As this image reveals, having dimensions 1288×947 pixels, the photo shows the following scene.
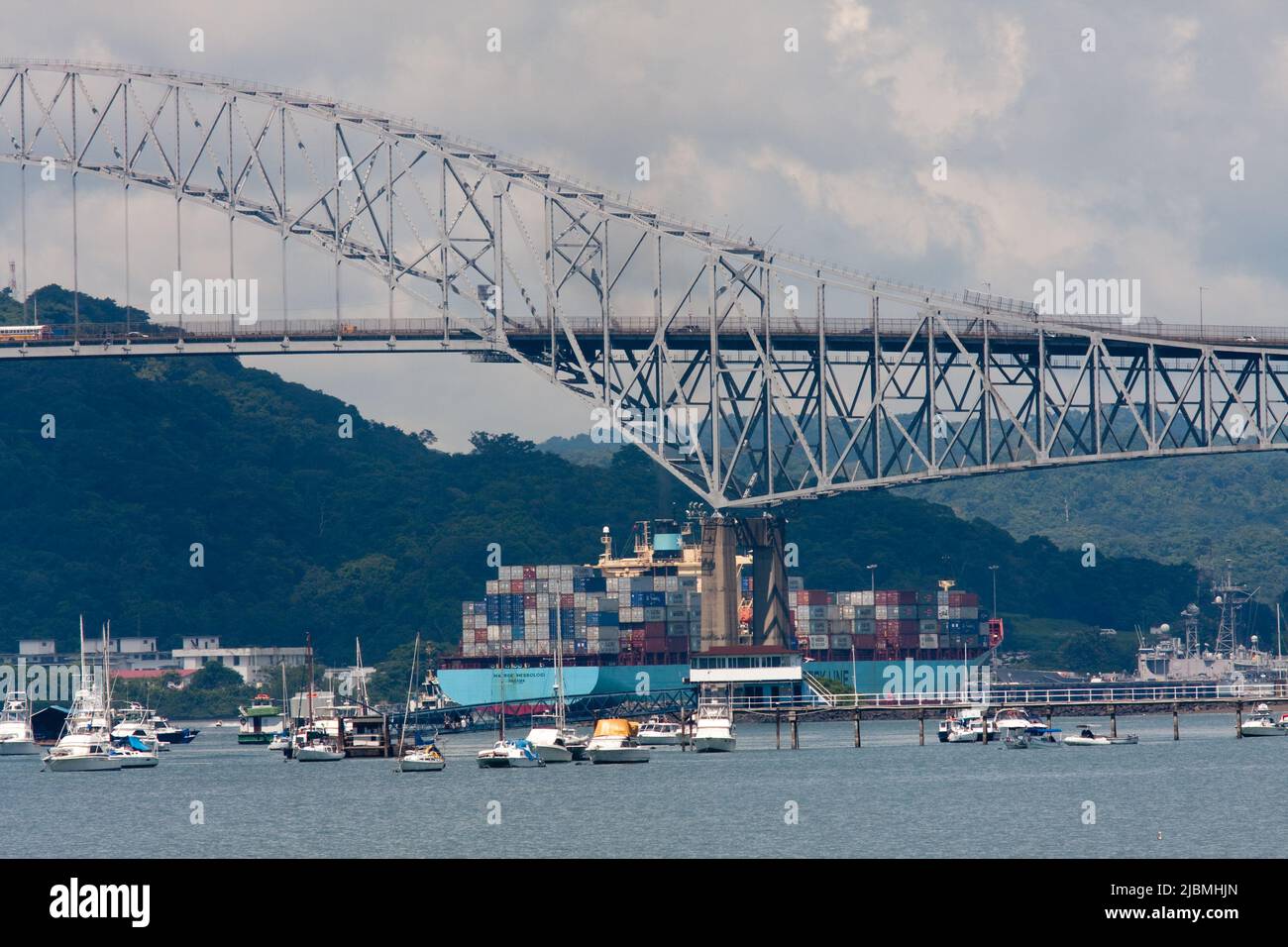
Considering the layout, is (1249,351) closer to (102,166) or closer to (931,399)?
(931,399)

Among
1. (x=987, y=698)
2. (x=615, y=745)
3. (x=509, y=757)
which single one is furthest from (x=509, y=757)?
(x=987, y=698)

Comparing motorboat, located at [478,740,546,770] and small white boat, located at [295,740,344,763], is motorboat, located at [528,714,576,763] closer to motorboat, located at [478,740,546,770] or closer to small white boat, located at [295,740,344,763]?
motorboat, located at [478,740,546,770]

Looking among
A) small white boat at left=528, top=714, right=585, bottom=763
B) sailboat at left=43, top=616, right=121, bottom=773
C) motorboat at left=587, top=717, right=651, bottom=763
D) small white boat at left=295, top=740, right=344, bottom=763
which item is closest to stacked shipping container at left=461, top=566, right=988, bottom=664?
small white boat at left=295, top=740, right=344, bottom=763

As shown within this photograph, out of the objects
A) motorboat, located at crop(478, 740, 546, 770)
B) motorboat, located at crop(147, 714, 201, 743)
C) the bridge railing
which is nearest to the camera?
motorboat, located at crop(478, 740, 546, 770)

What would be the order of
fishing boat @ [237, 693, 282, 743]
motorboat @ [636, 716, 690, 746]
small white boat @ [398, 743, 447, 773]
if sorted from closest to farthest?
small white boat @ [398, 743, 447, 773], motorboat @ [636, 716, 690, 746], fishing boat @ [237, 693, 282, 743]

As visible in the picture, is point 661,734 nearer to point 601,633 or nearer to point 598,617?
point 601,633

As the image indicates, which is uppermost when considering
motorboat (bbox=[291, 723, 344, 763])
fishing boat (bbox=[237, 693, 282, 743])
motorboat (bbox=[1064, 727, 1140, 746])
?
motorboat (bbox=[291, 723, 344, 763])
